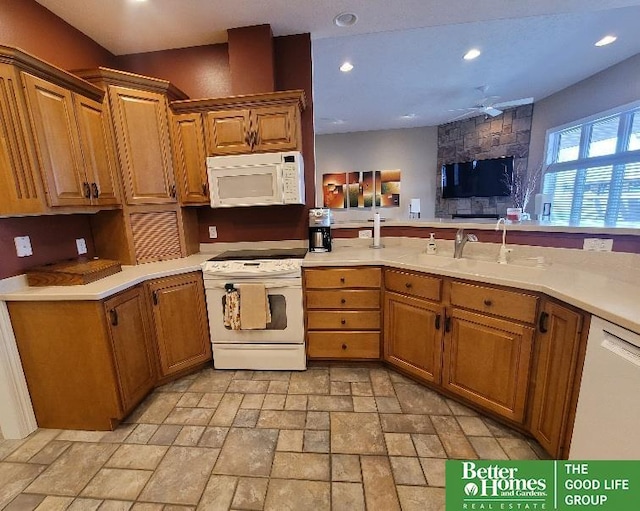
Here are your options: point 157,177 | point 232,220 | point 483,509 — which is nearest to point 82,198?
point 157,177

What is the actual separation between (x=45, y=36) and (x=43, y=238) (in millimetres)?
1436

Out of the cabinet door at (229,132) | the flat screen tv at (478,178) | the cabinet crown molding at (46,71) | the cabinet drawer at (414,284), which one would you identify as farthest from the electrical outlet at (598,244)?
the flat screen tv at (478,178)

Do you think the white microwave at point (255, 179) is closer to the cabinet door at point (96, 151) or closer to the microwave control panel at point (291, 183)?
A: the microwave control panel at point (291, 183)

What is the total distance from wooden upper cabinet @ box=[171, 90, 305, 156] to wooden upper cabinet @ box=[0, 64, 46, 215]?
0.99 metres

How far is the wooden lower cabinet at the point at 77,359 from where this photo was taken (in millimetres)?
1636

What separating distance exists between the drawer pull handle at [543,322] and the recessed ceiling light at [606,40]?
12.4ft

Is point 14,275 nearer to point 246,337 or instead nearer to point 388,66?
point 246,337

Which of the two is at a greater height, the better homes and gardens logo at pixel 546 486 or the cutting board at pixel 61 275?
the cutting board at pixel 61 275

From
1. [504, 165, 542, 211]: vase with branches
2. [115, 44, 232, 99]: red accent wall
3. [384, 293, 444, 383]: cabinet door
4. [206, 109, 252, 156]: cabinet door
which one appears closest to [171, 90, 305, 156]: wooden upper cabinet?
[206, 109, 252, 156]: cabinet door

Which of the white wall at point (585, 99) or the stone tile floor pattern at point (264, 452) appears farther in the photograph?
the white wall at point (585, 99)

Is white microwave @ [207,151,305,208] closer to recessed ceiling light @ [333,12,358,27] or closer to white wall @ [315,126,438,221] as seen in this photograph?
recessed ceiling light @ [333,12,358,27]

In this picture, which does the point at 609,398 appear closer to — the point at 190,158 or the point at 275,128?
the point at 275,128

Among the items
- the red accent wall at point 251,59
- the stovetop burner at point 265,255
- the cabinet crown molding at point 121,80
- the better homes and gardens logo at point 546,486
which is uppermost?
the red accent wall at point 251,59

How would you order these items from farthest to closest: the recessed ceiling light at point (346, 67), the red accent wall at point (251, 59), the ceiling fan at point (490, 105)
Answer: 1. the ceiling fan at point (490, 105)
2. the recessed ceiling light at point (346, 67)
3. the red accent wall at point (251, 59)
